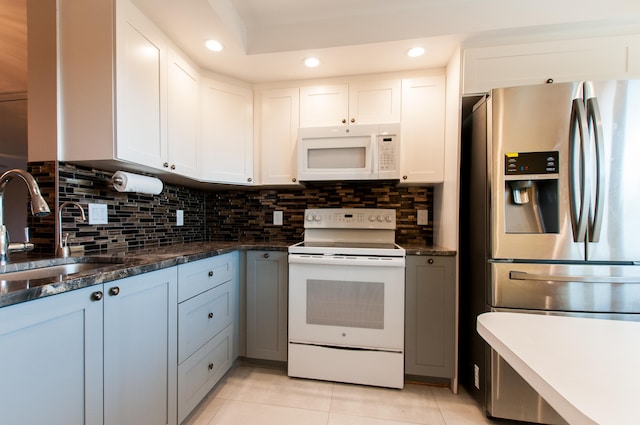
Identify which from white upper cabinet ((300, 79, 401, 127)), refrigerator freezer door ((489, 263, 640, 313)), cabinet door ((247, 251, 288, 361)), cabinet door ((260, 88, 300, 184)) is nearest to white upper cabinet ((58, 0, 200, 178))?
cabinet door ((260, 88, 300, 184))

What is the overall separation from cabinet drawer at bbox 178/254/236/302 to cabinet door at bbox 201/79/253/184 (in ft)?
2.24

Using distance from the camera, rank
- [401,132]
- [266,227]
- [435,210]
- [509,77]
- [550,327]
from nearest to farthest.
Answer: [550,327] < [509,77] < [401,132] < [435,210] < [266,227]

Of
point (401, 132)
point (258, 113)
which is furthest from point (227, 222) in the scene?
point (401, 132)

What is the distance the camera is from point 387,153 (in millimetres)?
1884

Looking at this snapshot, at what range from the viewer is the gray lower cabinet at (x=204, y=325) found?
1311 mm

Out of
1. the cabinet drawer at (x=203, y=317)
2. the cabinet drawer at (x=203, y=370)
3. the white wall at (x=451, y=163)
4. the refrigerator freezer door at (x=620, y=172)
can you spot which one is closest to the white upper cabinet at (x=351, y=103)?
the white wall at (x=451, y=163)

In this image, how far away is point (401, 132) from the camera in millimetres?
1939

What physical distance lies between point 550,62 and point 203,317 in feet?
8.40

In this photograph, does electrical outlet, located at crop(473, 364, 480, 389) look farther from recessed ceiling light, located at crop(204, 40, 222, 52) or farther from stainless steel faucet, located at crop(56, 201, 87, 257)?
A: recessed ceiling light, located at crop(204, 40, 222, 52)

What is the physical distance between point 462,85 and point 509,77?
268 millimetres

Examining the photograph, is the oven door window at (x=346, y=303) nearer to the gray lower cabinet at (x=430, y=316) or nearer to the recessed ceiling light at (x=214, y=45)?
the gray lower cabinet at (x=430, y=316)

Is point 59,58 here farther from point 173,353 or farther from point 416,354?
point 416,354

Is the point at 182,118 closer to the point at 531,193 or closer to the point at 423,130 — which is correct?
the point at 423,130

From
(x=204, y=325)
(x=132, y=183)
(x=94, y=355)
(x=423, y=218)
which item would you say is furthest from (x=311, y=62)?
(x=94, y=355)
